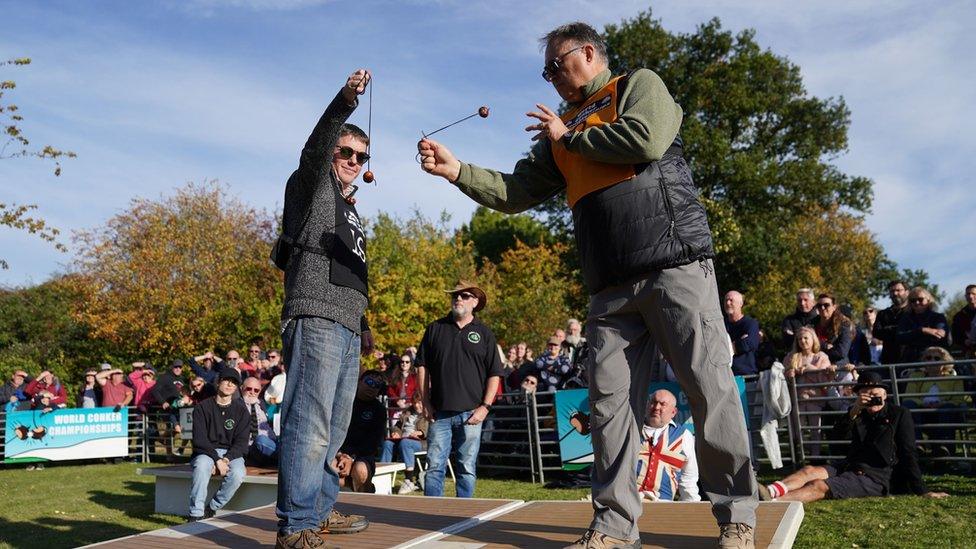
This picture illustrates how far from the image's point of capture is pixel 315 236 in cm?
402

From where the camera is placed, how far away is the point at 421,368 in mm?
7836

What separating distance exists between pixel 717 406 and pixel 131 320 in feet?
111

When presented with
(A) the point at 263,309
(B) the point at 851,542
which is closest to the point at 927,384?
(B) the point at 851,542

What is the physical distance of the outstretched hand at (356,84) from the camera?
3.69 m

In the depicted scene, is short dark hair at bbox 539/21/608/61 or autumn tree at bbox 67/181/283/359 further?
autumn tree at bbox 67/181/283/359

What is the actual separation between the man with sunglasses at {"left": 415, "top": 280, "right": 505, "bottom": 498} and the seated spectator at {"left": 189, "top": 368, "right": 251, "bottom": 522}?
2463 millimetres

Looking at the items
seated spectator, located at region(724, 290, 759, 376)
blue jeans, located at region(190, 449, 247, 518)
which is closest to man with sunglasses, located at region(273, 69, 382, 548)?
blue jeans, located at region(190, 449, 247, 518)

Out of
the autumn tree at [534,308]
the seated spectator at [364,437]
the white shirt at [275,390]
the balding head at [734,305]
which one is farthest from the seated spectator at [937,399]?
the autumn tree at [534,308]

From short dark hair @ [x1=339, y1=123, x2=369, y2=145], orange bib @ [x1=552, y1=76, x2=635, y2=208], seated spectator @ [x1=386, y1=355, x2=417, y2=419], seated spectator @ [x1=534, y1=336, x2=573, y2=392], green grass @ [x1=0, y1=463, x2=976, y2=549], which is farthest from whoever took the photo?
seated spectator @ [x1=386, y1=355, x2=417, y2=419]

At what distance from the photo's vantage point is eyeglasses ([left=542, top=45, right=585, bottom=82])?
11.7 feet

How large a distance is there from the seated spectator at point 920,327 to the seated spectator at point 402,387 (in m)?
6.76

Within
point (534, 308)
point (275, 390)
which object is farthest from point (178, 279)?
point (275, 390)

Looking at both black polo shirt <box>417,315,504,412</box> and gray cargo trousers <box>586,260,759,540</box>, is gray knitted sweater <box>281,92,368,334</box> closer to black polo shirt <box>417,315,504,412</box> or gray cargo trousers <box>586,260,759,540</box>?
gray cargo trousers <box>586,260,759,540</box>

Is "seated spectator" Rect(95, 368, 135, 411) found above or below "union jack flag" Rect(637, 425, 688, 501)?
above
